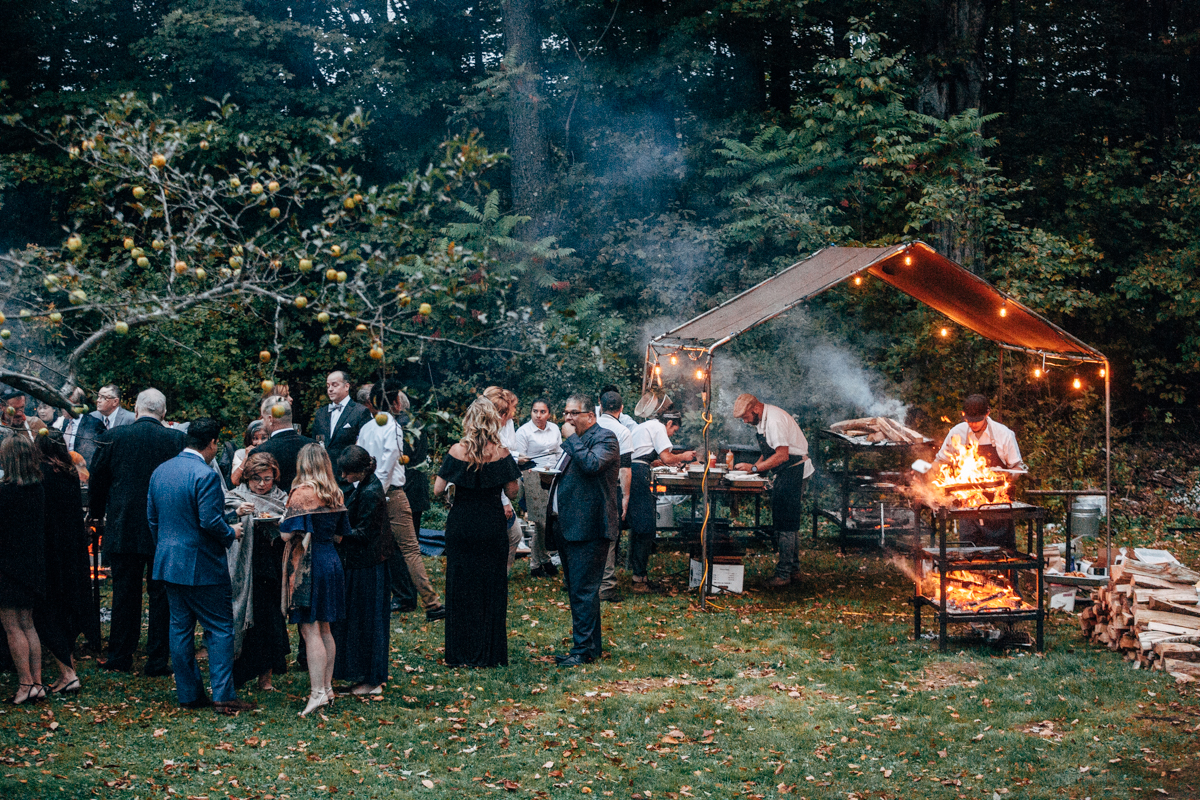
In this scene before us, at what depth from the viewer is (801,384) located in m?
15.6

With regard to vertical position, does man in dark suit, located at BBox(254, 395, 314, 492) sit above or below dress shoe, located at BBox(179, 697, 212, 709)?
above

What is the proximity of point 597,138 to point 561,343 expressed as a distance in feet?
50.4

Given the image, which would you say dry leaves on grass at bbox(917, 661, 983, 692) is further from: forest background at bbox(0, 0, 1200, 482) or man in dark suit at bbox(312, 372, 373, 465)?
forest background at bbox(0, 0, 1200, 482)

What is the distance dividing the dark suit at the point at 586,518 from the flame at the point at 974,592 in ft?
9.03

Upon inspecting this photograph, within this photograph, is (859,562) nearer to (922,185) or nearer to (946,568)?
(946,568)

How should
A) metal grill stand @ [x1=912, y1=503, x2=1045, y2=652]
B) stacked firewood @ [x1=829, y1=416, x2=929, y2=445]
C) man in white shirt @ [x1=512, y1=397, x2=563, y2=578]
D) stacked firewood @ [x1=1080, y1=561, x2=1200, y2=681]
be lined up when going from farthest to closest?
1. stacked firewood @ [x1=829, y1=416, x2=929, y2=445]
2. man in white shirt @ [x1=512, y1=397, x2=563, y2=578]
3. metal grill stand @ [x1=912, y1=503, x2=1045, y2=652]
4. stacked firewood @ [x1=1080, y1=561, x2=1200, y2=681]

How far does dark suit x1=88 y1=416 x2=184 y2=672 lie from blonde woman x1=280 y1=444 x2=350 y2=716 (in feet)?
4.69

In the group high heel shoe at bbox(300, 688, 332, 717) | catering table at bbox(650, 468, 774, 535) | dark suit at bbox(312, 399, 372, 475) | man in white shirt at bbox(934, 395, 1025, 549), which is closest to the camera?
high heel shoe at bbox(300, 688, 332, 717)

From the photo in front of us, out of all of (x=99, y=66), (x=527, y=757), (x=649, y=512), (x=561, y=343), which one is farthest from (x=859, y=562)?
(x=99, y=66)

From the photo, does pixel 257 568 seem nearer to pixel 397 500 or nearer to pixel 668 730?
pixel 397 500

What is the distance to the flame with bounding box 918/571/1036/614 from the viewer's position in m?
7.91

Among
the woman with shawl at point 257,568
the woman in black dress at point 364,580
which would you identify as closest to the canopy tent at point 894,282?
the woman in black dress at point 364,580

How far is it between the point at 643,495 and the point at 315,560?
425 cm

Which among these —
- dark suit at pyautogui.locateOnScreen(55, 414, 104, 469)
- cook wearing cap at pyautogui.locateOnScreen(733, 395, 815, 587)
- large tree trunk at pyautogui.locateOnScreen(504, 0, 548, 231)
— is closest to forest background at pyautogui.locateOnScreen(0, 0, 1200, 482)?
large tree trunk at pyautogui.locateOnScreen(504, 0, 548, 231)
